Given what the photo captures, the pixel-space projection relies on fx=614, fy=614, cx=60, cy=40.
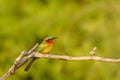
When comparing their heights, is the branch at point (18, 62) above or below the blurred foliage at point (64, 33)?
above

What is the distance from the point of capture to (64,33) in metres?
4.84

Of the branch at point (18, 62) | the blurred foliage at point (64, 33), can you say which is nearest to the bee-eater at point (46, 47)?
the branch at point (18, 62)

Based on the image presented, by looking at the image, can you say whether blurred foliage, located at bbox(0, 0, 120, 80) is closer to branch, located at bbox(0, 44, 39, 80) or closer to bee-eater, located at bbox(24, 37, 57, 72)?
bee-eater, located at bbox(24, 37, 57, 72)

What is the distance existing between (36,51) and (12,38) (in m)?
3.11

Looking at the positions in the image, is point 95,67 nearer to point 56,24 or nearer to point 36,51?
point 56,24

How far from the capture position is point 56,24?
16.2 feet

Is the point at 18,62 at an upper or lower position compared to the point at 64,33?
upper

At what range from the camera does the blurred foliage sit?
4555 mm

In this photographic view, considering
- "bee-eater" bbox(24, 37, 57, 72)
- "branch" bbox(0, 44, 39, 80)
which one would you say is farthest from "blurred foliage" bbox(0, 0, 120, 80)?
"branch" bbox(0, 44, 39, 80)

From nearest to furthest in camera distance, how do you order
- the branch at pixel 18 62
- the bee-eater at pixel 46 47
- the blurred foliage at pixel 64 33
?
the branch at pixel 18 62 → the bee-eater at pixel 46 47 → the blurred foliage at pixel 64 33

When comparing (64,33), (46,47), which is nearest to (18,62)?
(46,47)

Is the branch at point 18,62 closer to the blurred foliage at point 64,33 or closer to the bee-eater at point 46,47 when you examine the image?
the bee-eater at point 46,47

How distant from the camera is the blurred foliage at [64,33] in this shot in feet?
14.9

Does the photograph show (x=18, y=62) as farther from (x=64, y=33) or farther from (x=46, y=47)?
(x=64, y=33)
